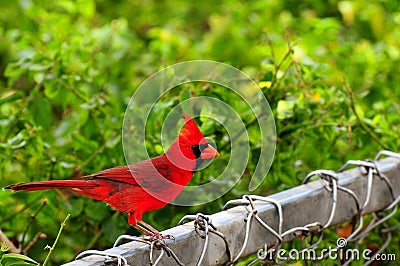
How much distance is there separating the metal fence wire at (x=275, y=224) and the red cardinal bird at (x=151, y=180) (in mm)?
86

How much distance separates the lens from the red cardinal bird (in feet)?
5.53

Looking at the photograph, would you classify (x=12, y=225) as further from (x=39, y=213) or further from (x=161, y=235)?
(x=161, y=235)

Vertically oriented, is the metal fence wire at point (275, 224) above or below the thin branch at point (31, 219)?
above

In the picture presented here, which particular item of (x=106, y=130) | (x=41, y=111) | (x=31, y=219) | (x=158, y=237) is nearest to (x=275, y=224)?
(x=158, y=237)

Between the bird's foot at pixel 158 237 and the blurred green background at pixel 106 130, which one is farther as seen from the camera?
the blurred green background at pixel 106 130

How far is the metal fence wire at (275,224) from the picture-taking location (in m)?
1.51

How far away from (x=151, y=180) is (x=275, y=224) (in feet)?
1.13

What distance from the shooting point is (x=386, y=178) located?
87.0 inches

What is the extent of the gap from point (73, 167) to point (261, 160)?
62 cm

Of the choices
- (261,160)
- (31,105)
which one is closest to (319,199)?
(261,160)

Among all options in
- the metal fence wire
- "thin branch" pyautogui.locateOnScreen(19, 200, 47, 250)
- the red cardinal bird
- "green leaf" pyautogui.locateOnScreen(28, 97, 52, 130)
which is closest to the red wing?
the red cardinal bird

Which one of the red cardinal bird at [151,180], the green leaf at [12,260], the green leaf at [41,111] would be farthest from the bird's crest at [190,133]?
the green leaf at [41,111]

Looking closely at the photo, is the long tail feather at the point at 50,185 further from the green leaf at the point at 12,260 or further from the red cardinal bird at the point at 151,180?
the green leaf at the point at 12,260

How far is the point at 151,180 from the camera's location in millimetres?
1698
